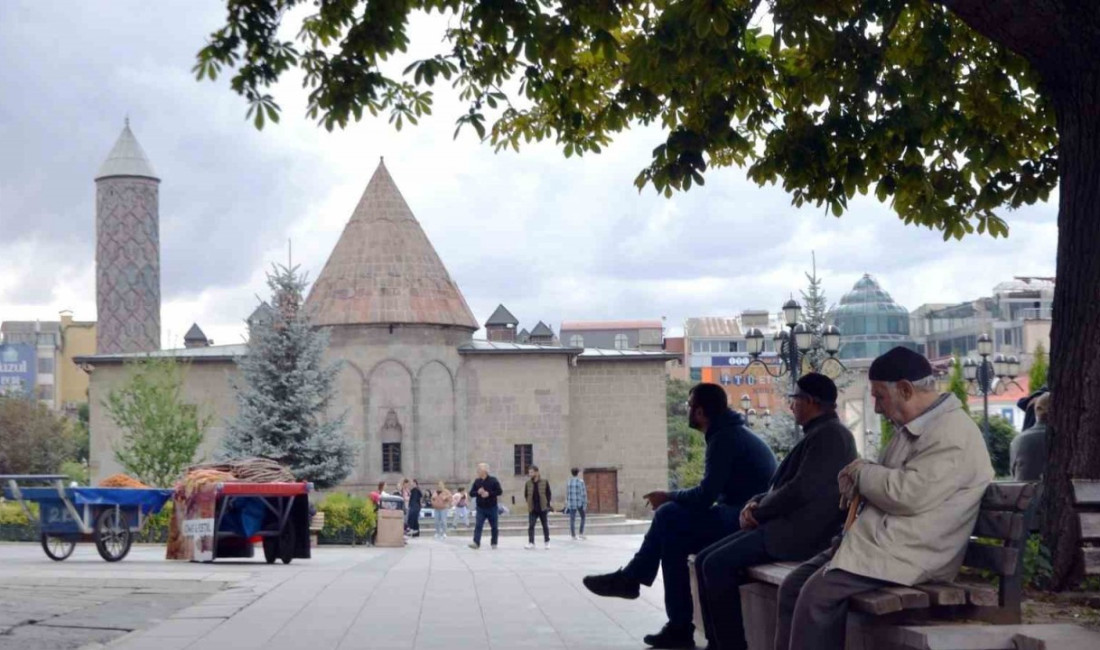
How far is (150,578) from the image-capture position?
581 inches

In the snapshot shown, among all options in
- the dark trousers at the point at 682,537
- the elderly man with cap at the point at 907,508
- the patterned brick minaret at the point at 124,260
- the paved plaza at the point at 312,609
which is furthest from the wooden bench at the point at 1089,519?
the patterned brick minaret at the point at 124,260

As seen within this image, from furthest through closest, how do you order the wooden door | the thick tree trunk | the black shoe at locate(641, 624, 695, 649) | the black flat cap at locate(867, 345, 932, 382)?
the wooden door → the black shoe at locate(641, 624, 695, 649) → the thick tree trunk → the black flat cap at locate(867, 345, 932, 382)

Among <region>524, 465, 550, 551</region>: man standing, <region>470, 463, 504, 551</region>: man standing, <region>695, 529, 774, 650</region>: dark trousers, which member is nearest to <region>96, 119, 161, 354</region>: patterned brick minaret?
<region>524, 465, 550, 551</region>: man standing

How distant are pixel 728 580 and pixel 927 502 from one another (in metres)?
2.11

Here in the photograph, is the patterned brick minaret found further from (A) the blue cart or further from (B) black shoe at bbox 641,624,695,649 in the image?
(B) black shoe at bbox 641,624,695,649

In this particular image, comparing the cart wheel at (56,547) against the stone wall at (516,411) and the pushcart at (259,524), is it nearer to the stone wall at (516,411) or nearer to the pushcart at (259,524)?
the pushcart at (259,524)

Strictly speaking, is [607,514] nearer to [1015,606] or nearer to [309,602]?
[309,602]

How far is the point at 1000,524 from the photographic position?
202 inches

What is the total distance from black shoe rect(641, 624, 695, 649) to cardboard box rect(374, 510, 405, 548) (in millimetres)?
22852

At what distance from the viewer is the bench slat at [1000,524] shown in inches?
198

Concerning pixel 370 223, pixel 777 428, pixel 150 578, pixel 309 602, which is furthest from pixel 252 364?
pixel 309 602

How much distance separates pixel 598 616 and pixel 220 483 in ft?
29.6

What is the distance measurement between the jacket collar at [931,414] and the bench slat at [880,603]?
59cm

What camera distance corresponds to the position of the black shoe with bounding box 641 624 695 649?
8.15 m
